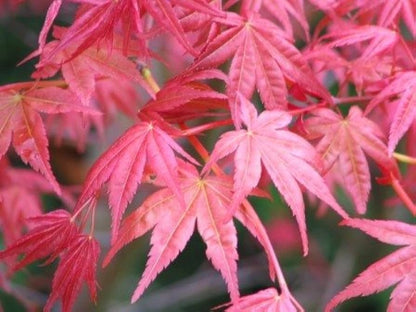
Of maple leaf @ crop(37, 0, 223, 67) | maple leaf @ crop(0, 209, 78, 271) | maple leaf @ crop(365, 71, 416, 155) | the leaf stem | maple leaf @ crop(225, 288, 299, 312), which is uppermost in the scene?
maple leaf @ crop(37, 0, 223, 67)

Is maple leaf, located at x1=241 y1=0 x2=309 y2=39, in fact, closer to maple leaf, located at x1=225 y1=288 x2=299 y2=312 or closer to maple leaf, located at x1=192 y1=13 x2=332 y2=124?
maple leaf, located at x1=192 y1=13 x2=332 y2=124

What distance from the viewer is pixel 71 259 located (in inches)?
34.5

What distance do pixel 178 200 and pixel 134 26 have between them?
20 centimetres

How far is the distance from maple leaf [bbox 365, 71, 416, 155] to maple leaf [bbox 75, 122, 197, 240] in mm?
259

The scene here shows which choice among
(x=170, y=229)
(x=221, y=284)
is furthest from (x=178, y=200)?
(x=221, y=284)

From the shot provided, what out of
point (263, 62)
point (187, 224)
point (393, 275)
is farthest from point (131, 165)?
point (393, 275)

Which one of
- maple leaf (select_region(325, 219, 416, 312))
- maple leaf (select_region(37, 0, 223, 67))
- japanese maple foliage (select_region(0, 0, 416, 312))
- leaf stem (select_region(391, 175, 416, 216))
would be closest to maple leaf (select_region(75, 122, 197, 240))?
japanese maple foliage (select_region(0, 0, 416, 312))

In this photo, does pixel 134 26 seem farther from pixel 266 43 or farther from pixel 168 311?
pixel 168 311

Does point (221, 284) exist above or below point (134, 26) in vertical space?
below

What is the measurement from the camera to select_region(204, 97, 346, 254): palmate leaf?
0.83 m

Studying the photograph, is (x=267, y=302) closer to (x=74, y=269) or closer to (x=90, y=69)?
(x=74, y=269)

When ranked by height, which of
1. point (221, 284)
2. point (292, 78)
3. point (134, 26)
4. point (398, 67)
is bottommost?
point (221, 284)

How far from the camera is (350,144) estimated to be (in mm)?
1025

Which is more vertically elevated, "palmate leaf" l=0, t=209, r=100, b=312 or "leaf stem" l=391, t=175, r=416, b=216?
"palmate leaf" l=0, t=209, r=100, b=312
